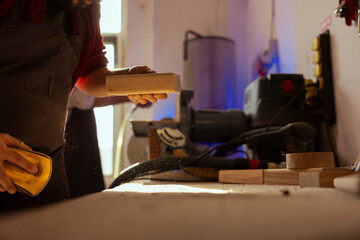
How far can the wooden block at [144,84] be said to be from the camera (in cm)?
81

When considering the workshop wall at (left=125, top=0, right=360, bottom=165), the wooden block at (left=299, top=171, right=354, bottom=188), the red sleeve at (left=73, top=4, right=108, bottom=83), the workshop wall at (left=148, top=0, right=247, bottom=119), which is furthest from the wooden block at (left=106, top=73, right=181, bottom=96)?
the workshop wall at (left=148, top=0, right=247, bottom=119)

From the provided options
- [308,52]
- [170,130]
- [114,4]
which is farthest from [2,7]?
[308,52]

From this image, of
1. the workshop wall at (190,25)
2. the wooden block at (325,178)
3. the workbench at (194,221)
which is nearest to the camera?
the workbench at (194,221)

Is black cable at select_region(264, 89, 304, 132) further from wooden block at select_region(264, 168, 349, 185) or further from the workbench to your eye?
the workbench

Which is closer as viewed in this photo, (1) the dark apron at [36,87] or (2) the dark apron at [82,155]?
(1) the dark apron at [36,87]

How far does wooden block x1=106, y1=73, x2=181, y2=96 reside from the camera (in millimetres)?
810

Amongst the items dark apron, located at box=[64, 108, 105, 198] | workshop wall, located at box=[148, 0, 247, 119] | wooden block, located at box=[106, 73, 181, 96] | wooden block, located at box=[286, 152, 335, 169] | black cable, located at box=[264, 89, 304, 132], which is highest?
workshop wall, located at box=[148, 0, 247, 119]

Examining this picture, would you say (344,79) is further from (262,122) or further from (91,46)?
(91,46)

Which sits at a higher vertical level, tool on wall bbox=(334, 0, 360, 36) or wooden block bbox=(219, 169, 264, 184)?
tool on wall bbox=(334, 0, 360, 36)

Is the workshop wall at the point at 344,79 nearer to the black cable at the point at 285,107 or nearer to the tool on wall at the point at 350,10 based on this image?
the tool on wall at the point at 350,10

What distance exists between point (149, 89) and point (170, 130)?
0.49 metres

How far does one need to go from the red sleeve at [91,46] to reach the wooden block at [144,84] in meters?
0.46

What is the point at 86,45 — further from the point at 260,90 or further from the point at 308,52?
the point at 308,52

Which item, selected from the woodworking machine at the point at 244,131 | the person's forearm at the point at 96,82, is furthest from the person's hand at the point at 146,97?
the person's forearm at the point at 96,82
